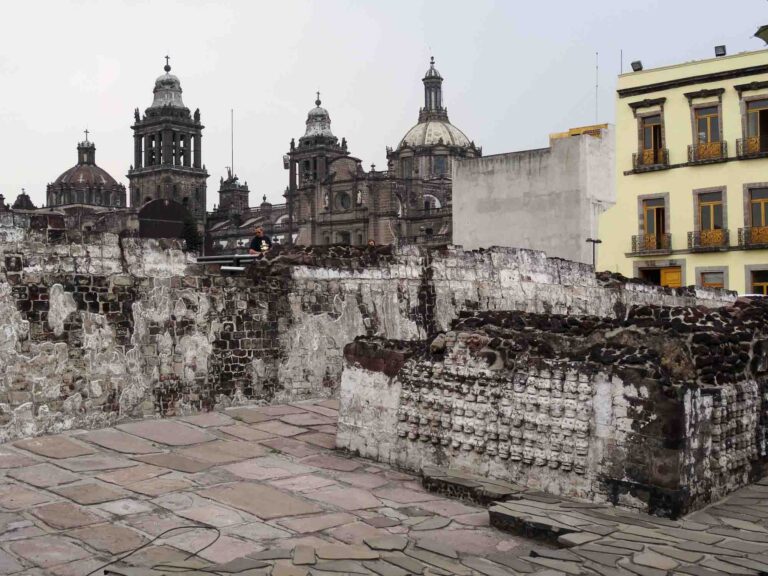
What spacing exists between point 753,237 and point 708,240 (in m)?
1.18

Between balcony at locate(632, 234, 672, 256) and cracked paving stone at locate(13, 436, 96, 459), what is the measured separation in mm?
19353

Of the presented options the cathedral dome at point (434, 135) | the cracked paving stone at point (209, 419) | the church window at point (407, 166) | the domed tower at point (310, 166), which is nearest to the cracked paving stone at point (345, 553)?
the cracked paving stone at point (209, 419)

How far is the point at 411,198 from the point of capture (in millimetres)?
71938

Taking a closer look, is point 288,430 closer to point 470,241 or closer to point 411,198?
point 470,241

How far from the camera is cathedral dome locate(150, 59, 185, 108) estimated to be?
84.9 m

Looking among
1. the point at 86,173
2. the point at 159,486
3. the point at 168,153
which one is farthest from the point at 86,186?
the point at 159,486

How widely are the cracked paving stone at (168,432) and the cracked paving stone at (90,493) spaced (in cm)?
160

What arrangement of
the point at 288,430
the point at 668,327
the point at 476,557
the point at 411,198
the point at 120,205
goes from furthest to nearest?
the point at 120,205
the point at 411,198
the point at 288,430
the point at 668,327
the point at 476,557

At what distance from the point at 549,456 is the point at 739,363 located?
1.82m

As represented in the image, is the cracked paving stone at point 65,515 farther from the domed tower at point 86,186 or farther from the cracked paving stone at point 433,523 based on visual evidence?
the domed tower at point 86,186

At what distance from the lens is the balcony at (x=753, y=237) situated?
22797 mm

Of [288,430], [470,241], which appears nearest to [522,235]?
[470,241]

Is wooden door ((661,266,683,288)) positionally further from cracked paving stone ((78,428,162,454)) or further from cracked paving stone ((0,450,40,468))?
cracked paving stone ((0,450,40,468))

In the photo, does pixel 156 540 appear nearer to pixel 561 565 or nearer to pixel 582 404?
pixel 561 565
